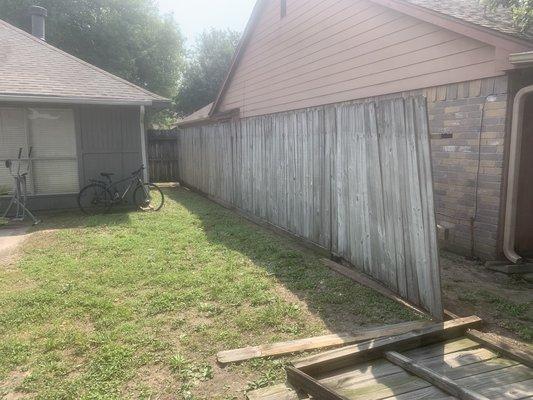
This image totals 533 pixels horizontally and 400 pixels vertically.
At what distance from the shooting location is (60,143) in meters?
9.23

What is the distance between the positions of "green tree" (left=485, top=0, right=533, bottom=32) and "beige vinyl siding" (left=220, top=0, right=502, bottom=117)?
66 centimetres

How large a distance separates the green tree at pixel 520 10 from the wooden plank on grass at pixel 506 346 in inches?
152

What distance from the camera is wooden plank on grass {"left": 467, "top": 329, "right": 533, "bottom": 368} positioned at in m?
2.82

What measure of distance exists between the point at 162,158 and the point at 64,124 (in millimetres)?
7699

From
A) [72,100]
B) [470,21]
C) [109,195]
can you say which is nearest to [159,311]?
[470,21]

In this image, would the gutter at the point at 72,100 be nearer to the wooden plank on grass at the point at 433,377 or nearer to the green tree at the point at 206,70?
the wooden plank on grass at the point at 433,377

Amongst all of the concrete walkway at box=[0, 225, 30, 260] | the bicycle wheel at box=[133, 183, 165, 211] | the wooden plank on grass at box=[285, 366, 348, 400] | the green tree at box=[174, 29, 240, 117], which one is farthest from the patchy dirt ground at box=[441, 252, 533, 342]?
the green tree at box=[174, 29, 240, 117]

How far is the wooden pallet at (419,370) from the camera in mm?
2500

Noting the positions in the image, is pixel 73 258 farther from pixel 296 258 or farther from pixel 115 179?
pixel 115 179

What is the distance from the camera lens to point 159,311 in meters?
3.92

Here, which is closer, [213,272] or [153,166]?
[213,272]

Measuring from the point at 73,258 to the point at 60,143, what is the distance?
448 centimetres

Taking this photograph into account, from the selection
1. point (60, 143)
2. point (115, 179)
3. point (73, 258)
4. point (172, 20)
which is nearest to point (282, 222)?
point (73, 258)

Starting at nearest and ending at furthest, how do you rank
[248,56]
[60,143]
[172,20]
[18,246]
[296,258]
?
[296,258], [18,246], [60,143], [248,56], [172,20]
